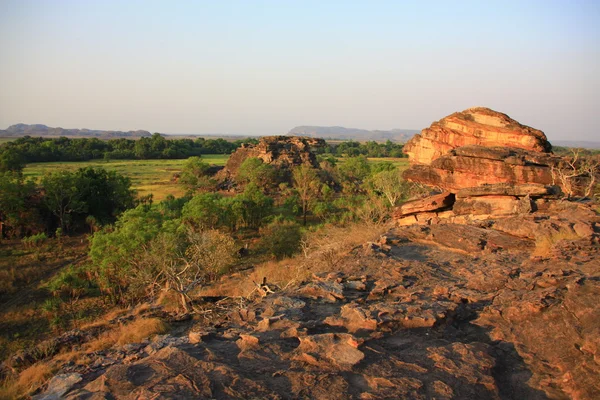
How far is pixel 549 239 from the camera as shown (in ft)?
32.0

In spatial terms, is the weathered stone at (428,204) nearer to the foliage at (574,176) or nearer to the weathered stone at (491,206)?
the weathered stone at (491,206)

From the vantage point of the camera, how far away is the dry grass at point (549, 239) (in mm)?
9320

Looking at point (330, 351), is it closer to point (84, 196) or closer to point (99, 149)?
point (84, 196)

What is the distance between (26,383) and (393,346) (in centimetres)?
652

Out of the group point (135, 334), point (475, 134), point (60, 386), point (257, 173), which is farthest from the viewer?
point (257, 173)

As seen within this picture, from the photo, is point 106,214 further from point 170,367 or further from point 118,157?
point 118,157

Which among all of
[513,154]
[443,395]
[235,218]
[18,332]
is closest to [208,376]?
[443,395]

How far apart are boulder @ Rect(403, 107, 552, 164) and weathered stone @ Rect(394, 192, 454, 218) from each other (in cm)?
291

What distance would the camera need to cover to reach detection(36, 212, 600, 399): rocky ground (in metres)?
4.31

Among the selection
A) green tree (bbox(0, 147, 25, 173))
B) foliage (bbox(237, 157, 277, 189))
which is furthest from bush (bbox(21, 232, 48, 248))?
green tree (bbox(0, 147, 25, 173))

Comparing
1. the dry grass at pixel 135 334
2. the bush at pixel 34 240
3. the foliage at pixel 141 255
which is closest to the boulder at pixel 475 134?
the foliage at pixel 141 255

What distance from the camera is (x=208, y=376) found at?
4434mm

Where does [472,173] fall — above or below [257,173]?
above

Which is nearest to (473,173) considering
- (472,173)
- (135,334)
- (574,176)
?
(472,173)
